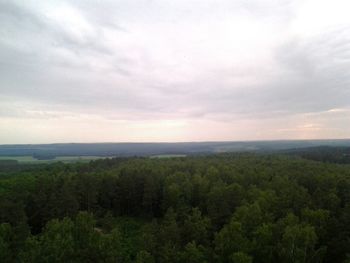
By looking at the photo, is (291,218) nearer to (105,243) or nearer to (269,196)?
(269,196)

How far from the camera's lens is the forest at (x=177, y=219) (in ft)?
91.7

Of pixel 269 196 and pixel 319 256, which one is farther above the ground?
pixel 269 196

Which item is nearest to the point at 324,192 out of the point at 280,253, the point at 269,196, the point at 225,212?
the point at 269,196

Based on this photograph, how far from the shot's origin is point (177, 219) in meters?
47.2

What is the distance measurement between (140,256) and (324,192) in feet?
104

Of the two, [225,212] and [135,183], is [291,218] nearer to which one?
[225,212]

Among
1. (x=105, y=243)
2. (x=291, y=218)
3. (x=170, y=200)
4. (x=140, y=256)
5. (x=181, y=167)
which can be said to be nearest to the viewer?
(x=140, y=256)

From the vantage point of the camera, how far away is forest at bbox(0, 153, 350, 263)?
91.7 ft

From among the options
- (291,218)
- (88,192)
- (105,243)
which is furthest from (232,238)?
(88,192)

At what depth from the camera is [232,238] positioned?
95.2 ft

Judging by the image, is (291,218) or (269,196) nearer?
(291,218)

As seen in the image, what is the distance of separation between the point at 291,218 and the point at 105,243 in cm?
1808

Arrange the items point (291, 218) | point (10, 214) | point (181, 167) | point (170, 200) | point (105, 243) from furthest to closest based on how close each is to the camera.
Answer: point (181, 167) < point (170, 200) < point (10, 214) < point (291, 218) < point (105, 243)

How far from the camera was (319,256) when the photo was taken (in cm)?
2956
